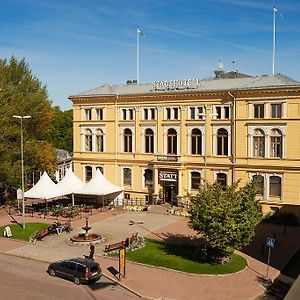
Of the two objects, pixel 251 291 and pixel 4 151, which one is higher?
pixel 4 151

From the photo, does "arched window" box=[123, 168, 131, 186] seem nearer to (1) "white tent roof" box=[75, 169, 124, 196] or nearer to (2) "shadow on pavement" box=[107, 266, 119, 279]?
(1) "white tent roof" box=[75, 169, 124, 196]

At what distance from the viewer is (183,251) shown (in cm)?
3294

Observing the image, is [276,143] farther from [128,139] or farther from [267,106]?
[128,139]

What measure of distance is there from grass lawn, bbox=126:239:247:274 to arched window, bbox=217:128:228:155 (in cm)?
1671

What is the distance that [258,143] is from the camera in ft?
154

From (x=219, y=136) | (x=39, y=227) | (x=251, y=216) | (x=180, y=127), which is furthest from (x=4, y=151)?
(x=251, y=216)

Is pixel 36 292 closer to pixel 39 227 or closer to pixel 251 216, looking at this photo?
pixel 251 216

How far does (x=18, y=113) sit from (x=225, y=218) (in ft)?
111

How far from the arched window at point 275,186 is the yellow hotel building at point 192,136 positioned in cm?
10

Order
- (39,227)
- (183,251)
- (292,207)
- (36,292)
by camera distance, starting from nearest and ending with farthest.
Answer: (36,292) < (183,251) < (39,227) < (292,207)

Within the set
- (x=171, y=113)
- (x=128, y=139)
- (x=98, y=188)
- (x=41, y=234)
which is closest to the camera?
(x=41, y=234)

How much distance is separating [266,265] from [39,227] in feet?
69.2

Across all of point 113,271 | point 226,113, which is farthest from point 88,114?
point 113,271

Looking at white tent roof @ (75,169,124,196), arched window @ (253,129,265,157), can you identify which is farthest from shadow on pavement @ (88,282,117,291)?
arched window @ (253,129,265,157)
